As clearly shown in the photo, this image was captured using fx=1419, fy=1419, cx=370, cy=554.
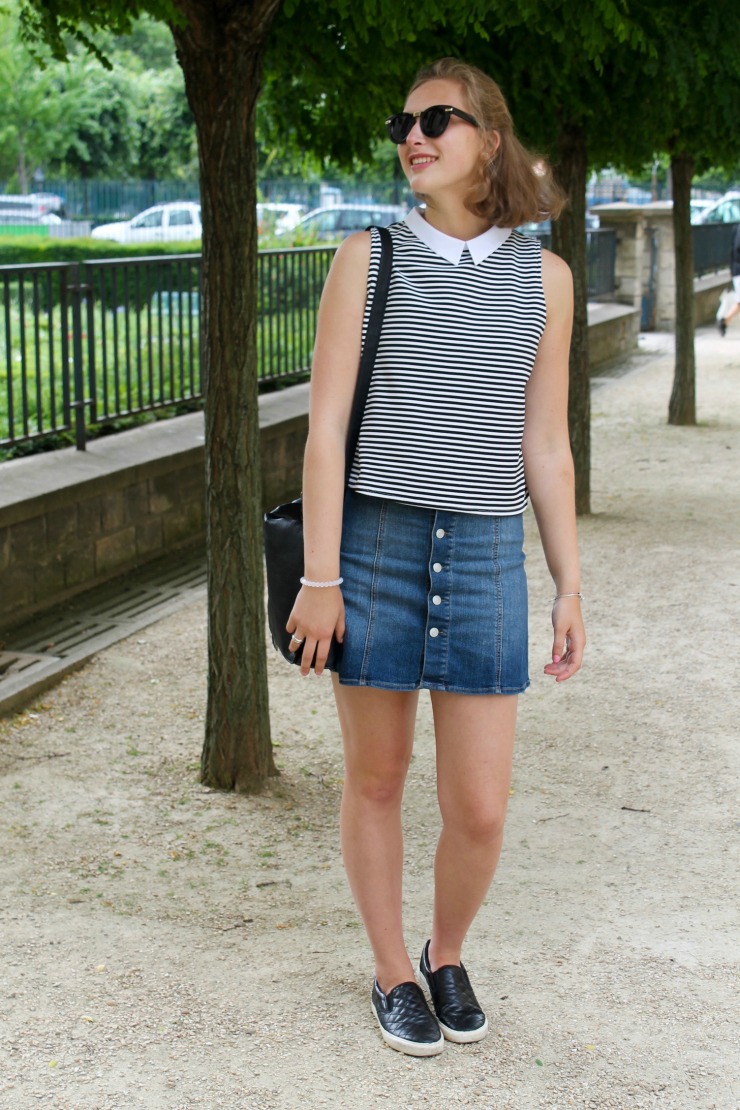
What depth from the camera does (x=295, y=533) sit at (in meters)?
2.82

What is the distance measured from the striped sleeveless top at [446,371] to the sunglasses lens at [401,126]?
17 cm

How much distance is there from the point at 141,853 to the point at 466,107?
7.64 ft

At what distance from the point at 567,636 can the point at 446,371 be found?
24.2 inches

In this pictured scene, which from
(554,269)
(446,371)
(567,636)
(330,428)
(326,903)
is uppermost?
(554,269)

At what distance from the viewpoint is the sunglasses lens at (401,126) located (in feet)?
9.05

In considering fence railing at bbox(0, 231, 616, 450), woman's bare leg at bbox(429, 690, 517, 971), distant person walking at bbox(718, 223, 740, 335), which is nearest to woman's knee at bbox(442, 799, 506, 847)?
woman's bare leg at bbox(429, 690, 517, 971)

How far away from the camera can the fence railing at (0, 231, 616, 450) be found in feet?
23.0

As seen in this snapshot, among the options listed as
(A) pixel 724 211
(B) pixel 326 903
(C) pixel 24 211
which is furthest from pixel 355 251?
(C) pixel 24 211

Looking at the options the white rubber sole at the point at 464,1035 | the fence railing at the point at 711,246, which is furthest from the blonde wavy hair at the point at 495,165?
the fence railing at the point at 711,246

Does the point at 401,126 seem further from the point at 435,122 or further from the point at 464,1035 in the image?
the point at 464,1035

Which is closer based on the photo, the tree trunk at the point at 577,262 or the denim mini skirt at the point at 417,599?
the denim mini skirt at the point at 417,599

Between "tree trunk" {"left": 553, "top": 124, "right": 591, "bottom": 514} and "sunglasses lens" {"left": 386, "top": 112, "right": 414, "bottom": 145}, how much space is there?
→ 17.6 feet

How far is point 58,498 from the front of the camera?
6434 mm

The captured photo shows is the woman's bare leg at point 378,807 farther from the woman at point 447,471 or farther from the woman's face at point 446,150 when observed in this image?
the woman's face at point 446,150
